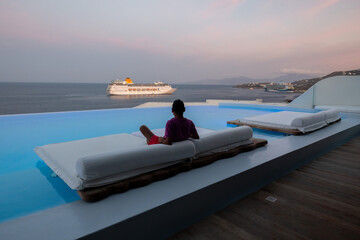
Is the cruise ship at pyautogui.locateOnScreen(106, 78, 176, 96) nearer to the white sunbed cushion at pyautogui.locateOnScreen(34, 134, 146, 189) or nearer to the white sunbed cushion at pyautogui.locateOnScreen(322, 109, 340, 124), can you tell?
the white sunbed cushion at pyautogui.locateOnScreen(322, 109, 340, 124)

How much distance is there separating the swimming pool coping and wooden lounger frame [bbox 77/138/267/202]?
0.03 m

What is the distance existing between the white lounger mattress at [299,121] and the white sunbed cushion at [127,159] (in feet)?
6.89

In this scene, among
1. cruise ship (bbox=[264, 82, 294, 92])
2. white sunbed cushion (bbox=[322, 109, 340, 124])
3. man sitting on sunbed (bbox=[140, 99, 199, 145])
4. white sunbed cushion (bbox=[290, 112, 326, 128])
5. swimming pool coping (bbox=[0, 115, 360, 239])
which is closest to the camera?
swimming pool coping (bbox=[0, 115, 360, 239])

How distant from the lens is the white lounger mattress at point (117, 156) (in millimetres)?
1270

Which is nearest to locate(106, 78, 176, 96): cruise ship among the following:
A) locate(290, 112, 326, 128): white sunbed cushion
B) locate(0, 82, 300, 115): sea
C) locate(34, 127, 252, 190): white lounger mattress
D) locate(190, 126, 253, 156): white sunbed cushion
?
locate(0, 82, 300, 115): sea

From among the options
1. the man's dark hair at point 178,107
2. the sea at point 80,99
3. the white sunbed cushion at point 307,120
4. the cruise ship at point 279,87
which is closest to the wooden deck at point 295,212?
the man's dark hair at point 178,107

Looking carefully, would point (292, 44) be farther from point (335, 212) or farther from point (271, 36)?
point (335, 212)

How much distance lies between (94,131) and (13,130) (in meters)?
1.55

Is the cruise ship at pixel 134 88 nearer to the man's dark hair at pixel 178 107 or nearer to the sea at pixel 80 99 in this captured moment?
the sea at pixel 80 99

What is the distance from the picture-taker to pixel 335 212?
149cm

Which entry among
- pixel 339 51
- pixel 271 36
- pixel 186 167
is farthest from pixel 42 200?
pixel 271 36

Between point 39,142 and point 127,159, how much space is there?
294 cm

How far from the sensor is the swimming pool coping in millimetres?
996

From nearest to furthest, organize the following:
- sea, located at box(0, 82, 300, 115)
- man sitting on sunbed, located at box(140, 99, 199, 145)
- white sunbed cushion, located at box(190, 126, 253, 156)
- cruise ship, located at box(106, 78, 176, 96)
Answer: man sitting on sunbed, located at box(140, 99, 199, 145)
white sunbed cushion, located at box(190, 126, 253, 156)
sea, located at box(0, 82, 300, 115)
cruise ship, located at box(106, 78, 176, 96)
